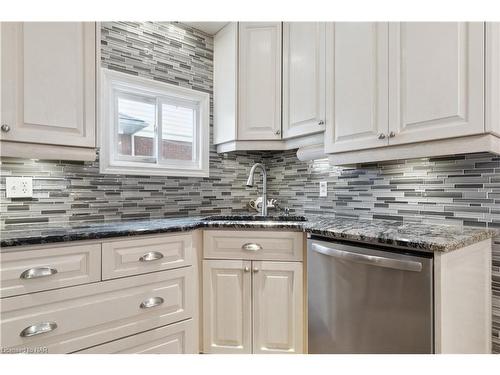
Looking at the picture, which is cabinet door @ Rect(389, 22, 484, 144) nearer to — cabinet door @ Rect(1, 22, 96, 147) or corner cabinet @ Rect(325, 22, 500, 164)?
corner cabinet @ Rect(325, 22, 500, 164)

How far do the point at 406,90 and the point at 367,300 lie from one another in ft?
3.39

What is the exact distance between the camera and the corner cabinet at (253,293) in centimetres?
178

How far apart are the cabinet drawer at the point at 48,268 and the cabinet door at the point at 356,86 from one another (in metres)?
1.47

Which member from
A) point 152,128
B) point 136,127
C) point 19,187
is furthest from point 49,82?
point 152,128

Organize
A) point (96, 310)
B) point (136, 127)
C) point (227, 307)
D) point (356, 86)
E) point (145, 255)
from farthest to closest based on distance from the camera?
point (136, 127), point (227, 307), point (356, 86), point (145, 255), point (96, 310)

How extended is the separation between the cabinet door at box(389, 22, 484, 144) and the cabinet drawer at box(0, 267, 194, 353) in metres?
1.44

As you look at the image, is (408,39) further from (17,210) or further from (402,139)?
(17,210)

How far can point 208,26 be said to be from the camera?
246 centimetres

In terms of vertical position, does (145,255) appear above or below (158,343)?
above

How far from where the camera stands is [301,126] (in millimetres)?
2119

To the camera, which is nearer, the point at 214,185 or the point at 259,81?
the point at 259,81

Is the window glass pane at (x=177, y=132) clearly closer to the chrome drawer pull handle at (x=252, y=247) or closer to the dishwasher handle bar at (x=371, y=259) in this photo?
the chrome drawer pull handle at (x=252, y=247)

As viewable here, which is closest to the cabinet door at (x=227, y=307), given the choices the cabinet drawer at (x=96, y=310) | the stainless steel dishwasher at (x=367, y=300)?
the cabinet drawer at (x=96, y=310)

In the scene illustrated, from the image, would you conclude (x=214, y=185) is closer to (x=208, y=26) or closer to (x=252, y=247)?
(x=252, y=247)
